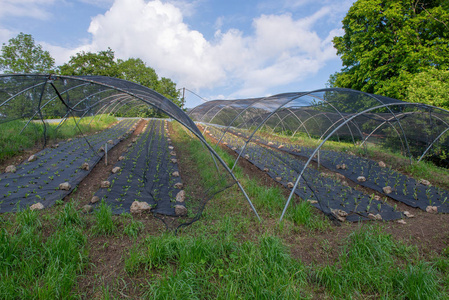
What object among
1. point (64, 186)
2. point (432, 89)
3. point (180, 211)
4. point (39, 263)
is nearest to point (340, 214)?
point (180, 211)

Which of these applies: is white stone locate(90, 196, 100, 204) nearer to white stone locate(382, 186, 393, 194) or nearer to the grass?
the grass

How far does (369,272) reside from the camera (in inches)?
87.3

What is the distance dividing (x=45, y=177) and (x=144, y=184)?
6.78 feet

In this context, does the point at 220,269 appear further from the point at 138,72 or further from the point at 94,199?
the point at 138,72

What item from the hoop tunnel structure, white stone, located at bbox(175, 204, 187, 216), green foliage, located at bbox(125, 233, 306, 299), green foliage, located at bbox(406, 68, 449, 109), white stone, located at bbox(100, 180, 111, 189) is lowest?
green foliage, located at bbox(125, 233, 306, 299)

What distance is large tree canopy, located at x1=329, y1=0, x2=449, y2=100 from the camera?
11.0 metres

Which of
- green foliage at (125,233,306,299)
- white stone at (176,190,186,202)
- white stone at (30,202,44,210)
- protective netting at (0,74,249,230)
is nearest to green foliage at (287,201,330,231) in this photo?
green foliage at (125,233,306,299)

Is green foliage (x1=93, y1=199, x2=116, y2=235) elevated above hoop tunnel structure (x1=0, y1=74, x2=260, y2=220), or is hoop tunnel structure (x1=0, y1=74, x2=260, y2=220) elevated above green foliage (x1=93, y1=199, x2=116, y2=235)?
hoop tunnel structure (x1=0, y1=74, x2=260, y2=220)

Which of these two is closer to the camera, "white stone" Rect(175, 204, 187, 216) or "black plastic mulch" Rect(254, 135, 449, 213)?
"white stone" Rect(175, 204, 187, 216)

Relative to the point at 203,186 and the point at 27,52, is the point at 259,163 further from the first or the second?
the point at 27,52

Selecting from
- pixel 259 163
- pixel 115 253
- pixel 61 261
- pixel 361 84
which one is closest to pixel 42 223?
pixel 61 261

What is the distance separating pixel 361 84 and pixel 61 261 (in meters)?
17.6

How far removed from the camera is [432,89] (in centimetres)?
826

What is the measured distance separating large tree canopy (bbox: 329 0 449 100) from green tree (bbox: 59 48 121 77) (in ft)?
96.8
